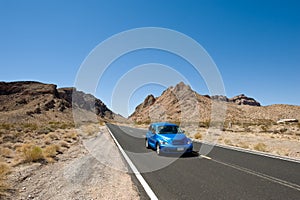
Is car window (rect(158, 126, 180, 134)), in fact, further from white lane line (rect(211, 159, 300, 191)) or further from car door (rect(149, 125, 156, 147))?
white lane line (rect(211, 159, 300, 191))

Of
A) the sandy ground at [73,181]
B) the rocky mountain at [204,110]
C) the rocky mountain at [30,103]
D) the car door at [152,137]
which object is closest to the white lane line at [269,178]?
the sandy ground at [73,181]

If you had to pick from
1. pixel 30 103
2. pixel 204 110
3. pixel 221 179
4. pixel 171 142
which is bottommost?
pixel 221 179

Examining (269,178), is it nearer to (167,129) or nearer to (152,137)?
(167,129)

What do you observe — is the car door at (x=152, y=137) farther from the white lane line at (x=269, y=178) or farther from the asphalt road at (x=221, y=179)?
the white lane line at (x=269, y=178)

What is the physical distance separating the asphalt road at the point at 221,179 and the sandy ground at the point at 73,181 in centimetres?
83

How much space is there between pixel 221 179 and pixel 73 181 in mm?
4490

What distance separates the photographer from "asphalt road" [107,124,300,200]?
5.84m

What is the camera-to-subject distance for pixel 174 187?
21.4 feet

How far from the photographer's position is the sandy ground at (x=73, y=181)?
239 inches

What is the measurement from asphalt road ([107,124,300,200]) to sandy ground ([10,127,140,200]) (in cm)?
83

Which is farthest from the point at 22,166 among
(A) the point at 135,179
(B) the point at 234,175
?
(B) the point at 234,175

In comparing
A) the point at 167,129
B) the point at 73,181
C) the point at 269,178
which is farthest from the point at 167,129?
the point at 73,181

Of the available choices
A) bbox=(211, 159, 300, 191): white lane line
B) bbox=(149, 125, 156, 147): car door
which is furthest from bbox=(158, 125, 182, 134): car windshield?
bbox=(211, 159, 300, 191): white lane line

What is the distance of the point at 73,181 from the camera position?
7387 mm
